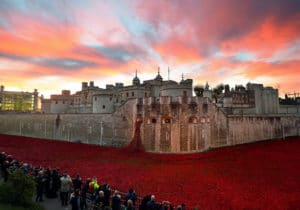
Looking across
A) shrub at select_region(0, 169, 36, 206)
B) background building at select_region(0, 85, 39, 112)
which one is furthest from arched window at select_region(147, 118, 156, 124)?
background building at select_region(0, 85, 39, 112)

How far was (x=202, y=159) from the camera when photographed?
26.2m

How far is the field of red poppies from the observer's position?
47.4 feet

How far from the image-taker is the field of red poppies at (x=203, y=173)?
14.4m

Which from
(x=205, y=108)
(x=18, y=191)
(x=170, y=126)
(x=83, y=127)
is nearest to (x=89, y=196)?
(x=18, y=191)

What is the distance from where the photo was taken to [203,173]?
20.4 meters

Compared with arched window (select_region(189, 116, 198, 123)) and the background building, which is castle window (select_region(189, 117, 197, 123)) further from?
the background building

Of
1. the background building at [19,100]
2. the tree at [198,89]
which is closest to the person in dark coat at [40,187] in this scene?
the tree at [198,89]

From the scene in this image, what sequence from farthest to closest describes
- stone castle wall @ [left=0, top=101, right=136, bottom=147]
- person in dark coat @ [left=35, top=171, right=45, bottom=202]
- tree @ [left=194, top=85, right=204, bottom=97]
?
1. tree @ [left=194, top=85, right=204, bottom=97]
2. stone castle wall @ [left=0, top=101, right=136, bottom=147]
3. person in dark coat @ [left=35, top=171, right=45, bottom=202]

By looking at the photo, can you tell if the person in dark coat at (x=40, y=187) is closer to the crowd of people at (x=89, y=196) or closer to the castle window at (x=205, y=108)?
the crowd of people at (x=89, y=196)

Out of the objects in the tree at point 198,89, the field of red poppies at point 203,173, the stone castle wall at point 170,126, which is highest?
the tree at point 198,89

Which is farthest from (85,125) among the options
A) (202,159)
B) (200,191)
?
(200,191)

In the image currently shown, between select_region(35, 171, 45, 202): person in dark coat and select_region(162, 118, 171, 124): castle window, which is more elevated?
select_region(162, 118, 171, 124): castle window

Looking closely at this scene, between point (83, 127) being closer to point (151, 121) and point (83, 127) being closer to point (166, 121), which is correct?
point (151, 121)

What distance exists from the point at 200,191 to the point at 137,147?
16.0 meters
